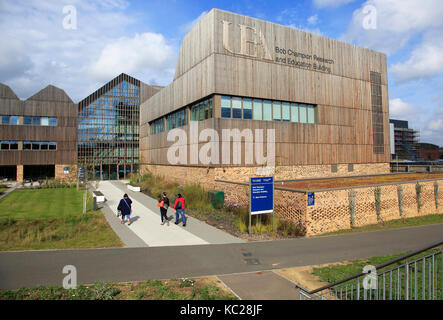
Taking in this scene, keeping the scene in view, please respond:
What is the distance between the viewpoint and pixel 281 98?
936 inches

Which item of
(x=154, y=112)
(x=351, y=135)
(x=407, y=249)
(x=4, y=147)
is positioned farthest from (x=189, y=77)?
(x=4, y=147)

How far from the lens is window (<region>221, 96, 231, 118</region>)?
21.4 metres

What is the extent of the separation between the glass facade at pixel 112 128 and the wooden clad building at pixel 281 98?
15375 millimetres

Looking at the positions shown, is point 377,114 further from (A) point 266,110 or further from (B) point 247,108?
(B) point 247,108

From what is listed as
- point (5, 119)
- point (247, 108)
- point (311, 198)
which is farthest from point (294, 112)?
point (5, 119)

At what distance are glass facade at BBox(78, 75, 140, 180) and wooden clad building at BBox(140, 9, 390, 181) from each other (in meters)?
15.4

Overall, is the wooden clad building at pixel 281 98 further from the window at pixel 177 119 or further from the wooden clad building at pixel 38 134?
the wooden clad building at pixel 38 134

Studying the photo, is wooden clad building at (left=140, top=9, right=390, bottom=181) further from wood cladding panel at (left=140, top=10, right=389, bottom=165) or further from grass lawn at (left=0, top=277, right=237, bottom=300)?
grass lawn at (left=0, top=277, right=237, bottom=300)

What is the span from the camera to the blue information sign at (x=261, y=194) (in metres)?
12.0

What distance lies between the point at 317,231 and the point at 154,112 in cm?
2902

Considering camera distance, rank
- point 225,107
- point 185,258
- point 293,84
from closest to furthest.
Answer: point 185,258
point 225,107
point 293,84

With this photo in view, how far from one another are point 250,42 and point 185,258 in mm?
19083
